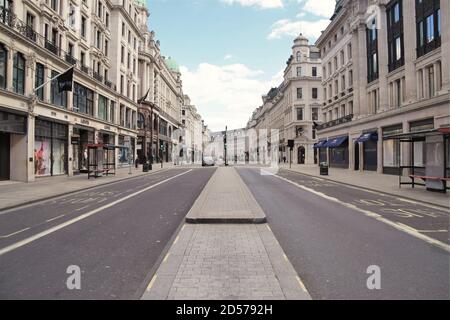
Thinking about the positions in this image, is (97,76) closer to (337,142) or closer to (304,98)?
(337,142)

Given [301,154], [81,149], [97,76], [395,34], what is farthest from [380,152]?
[301,154]

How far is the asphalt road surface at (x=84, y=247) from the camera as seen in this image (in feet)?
14.5

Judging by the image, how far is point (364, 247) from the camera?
20.7 feet

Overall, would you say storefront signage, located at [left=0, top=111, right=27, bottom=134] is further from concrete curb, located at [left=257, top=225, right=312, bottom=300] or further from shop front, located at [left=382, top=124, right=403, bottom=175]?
shop front, located at [left=382, top=124, right=403, bottom=175]

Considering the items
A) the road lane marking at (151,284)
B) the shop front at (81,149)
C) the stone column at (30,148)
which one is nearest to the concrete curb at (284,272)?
the road lane marking at (151,284)

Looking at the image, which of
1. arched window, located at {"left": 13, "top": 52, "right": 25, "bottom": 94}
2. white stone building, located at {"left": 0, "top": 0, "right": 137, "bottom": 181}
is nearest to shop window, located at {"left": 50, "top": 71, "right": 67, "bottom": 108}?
white stone building, located at {"left": 0, "top": 0, "right": 137, "bottom": 181}

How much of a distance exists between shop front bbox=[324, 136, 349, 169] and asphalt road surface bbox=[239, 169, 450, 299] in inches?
1154

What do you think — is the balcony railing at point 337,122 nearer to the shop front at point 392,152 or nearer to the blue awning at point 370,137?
the blue awning at point 370,137

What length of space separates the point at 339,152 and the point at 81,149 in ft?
103

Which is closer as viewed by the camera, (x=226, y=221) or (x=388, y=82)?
(x=226, y=221)

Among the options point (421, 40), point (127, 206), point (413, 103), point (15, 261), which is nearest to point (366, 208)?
point (127, 206)

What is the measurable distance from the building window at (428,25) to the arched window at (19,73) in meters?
29.5
